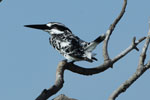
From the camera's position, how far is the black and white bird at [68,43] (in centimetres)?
706

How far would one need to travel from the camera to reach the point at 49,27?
8312 mm

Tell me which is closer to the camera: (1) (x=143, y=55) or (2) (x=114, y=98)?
(2) (x=114, y=98)

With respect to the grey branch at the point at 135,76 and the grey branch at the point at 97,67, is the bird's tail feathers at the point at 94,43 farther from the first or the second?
the grey branch at the point at 135,76

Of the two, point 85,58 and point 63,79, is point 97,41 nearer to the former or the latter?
point 85,58

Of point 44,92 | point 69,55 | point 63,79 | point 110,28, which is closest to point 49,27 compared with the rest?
point 69,55

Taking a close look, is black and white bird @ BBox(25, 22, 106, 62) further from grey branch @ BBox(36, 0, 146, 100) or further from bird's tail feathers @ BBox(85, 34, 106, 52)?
grey branch @ BBox(36, 0, 146, 100)

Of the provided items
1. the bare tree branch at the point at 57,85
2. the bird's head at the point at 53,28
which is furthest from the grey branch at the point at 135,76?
the bird's head at the point at 53,28

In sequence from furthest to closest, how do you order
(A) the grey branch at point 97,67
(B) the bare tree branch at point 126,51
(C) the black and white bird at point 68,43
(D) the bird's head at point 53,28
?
(D) the bird's head at point 53,28 < (C) the black and white bird at point 68,43 < (B) the bare tree branch at point 126,51 < (A) the grey branch at point 97,67

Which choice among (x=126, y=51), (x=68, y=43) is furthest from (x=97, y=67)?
(x=68, y=43)

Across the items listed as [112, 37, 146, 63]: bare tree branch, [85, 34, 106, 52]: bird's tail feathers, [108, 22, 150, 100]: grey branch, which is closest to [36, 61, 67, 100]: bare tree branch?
[108, 22, 150, 100]: grey branch

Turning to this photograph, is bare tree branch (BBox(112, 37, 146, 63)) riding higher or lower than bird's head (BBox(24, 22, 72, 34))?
lower

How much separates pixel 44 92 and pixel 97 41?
2464 mm

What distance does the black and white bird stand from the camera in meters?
7.06

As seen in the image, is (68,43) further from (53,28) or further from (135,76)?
(135,76)
